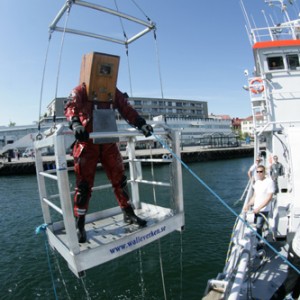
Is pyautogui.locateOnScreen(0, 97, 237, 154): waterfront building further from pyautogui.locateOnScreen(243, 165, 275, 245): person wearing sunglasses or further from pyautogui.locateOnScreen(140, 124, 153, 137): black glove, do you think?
pyautogui.locateOnScreen(140, 124, 153, 137): black glove

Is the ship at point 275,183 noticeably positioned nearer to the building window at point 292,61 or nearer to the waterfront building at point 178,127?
the building window at point 292,61

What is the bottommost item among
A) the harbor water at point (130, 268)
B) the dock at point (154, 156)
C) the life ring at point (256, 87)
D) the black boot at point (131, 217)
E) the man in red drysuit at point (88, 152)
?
the harbor water at point (130, 268)

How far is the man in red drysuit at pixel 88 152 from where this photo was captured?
11.8 feet

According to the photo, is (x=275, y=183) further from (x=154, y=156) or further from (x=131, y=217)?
(x=154, y=156)

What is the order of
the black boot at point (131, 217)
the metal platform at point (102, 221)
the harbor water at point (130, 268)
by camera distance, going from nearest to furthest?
the metal platform at point (102, 221)
the black boot at point (131, 217)
the harbor water at point (130, 268)

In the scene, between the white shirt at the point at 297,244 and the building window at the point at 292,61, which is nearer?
the white shirt at the point at 297,244

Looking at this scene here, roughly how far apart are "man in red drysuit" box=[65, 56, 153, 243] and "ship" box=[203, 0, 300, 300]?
2.03m

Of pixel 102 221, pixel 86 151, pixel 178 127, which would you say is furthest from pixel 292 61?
pixel 178 127

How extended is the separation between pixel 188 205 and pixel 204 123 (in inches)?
2234

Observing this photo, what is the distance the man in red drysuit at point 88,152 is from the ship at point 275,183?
80.1 inches

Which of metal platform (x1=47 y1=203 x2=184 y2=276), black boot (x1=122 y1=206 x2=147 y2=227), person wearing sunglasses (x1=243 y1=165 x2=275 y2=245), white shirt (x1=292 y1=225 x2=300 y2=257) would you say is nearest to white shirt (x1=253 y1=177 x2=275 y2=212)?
person wearing sunglasses (x1=243 y1=165 x2=275 y2=245)

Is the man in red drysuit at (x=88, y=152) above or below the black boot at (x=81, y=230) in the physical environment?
above

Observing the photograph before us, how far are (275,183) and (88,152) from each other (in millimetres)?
7926

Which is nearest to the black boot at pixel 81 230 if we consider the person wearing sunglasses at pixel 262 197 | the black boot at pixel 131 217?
the black boot at pixel 131 217
